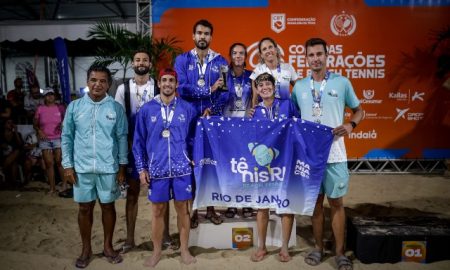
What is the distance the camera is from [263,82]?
11.4 feet

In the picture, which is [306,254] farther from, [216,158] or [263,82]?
[263,82]

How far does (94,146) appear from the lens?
10.9 ft

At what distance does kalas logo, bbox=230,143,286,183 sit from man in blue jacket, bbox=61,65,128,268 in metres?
1.18

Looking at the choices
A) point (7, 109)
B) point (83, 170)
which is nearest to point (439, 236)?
point (83, 170)

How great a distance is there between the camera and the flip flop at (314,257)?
3421 mm

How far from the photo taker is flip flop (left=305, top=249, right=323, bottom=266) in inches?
135

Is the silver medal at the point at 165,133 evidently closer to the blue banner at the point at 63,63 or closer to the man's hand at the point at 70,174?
the man's hand at the point at 70,174

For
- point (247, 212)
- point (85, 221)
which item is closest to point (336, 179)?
point (247, 212)

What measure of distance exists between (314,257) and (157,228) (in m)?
1.54

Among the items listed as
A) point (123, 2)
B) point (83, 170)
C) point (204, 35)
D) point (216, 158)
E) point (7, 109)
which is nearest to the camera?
point (83, 170)

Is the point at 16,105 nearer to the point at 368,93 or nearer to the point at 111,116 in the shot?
the point at 111,116

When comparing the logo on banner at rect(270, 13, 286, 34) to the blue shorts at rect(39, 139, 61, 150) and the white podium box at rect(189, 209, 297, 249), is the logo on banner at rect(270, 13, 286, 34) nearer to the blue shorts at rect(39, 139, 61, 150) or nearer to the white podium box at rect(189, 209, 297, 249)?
the white podium box at rect(189, 209, 297, 249)

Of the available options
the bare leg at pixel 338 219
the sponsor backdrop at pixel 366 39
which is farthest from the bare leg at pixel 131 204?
the sponsor backdrop at pixel 366 39

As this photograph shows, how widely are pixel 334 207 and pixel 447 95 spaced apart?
17.5 feet
